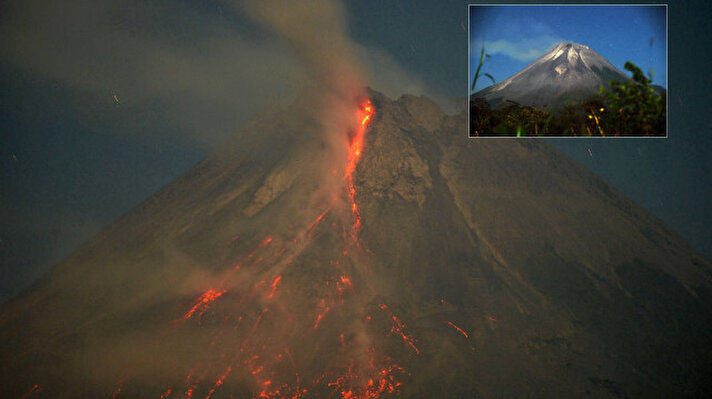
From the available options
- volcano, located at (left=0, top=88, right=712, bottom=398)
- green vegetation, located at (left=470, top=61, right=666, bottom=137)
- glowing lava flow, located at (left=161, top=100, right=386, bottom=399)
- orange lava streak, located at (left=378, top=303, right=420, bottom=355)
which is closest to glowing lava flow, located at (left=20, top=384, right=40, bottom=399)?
volcano, located at (left=0, top=88, right=712, bottom=398)

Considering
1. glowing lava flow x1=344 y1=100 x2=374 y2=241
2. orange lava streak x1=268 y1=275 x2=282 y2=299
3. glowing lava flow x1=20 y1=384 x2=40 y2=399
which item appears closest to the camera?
glowing lava flow x1=20 y1=384 x2=40 y2=399

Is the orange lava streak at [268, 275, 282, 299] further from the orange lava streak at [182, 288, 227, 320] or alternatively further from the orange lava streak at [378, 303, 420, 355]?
the orange lava streak at [378, 303, 420, 355]

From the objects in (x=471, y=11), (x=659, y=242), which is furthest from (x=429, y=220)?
(x=659, y=242)

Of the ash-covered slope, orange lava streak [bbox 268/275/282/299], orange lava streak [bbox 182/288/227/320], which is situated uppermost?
the ash-covered slope

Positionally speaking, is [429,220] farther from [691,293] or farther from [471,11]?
[691,293]

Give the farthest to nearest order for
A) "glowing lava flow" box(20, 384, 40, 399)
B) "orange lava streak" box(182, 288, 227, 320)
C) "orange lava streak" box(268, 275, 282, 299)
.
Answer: "orange lava streak" box(268, 275, 282, 299) < "orange lava streak" box(182, 288, 227, 320) < "glowing lava flow" box(20, 384, 40, 399)

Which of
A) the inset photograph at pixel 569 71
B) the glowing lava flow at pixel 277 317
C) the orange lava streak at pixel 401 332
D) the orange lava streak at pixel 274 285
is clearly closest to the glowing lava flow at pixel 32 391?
the glowing lava flow at pixel 277 317
